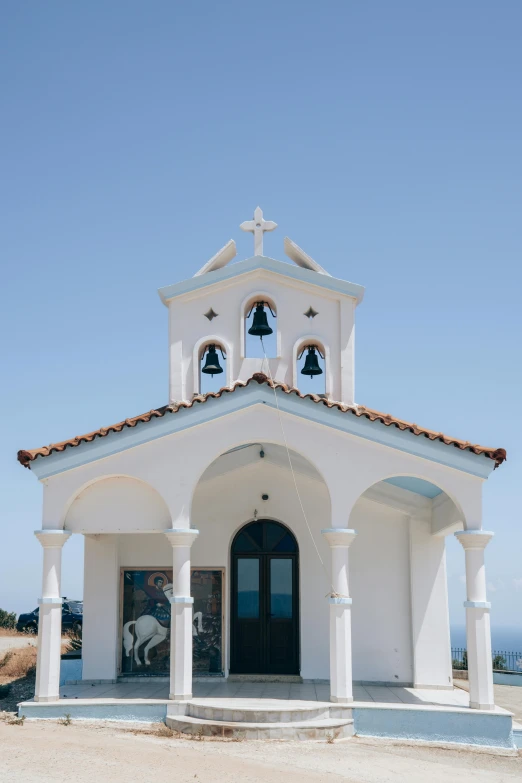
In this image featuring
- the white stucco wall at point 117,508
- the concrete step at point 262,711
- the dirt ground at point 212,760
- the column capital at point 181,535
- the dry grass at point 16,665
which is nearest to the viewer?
the dirt ground at point 212,760

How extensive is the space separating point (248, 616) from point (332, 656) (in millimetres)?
3427

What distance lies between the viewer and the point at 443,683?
1672 centimetres

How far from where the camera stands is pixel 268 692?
1558 centimetres

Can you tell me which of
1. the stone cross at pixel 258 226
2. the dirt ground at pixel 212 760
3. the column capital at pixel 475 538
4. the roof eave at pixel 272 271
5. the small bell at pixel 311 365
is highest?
the stone cross at pixel 258 226

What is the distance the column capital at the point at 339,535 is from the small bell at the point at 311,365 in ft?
12.0

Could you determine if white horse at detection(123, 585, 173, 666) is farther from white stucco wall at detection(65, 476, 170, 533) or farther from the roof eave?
the roof eave

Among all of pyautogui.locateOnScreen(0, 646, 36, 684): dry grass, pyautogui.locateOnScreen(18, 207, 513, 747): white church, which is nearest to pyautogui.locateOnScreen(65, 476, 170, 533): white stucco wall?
pyautogui.locateOnScreen(18, 207, 513, 747): white church

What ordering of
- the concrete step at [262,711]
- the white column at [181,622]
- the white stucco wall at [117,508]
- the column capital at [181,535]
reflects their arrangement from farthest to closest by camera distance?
the white stucco wall at [117,508], the column capital at [181,535], the white column at [181,622], the concrete step at [262,711]

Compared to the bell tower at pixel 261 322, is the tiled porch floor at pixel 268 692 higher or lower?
lower

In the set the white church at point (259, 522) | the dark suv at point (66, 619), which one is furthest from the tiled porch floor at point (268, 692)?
the dark suv at point (66, 619)

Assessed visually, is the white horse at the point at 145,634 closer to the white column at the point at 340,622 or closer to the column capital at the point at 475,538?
the white column at the point at 340,622

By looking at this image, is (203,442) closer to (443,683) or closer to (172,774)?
(172,774)

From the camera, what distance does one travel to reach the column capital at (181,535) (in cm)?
1482

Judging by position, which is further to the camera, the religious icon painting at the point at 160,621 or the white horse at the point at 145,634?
the white horse at the point at 145,634
